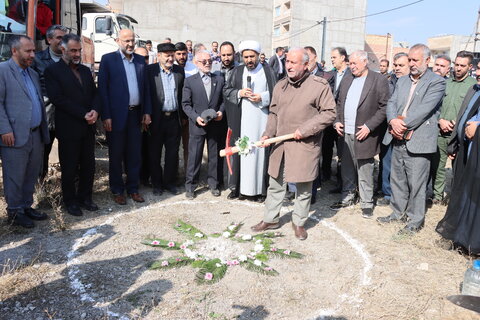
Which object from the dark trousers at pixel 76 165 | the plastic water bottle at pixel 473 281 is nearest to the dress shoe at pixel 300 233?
the plastic water bottle at pixel 473 281

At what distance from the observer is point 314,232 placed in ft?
15.4

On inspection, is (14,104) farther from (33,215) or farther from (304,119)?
(304,119)

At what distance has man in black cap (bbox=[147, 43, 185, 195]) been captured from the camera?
5.55 metres

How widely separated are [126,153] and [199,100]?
1.31m

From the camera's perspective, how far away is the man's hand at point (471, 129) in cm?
399

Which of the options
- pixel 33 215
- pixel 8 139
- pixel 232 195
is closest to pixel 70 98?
pixel 8 139

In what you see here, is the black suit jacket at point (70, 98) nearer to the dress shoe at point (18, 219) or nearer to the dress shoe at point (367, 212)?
the dress shoe at point (18, 219)

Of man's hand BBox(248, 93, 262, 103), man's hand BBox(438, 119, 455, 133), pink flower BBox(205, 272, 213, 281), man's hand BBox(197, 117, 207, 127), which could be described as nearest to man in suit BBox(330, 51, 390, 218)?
man's hand BBox(438, 119, 455, 133)

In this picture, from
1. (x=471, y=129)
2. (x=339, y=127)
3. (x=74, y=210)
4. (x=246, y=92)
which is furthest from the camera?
(x=339, y=127)

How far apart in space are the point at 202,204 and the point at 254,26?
98.6ft

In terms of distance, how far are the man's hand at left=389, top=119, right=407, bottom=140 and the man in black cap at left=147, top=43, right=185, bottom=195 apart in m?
3.05

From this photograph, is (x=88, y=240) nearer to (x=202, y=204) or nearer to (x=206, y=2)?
(x=202, y=204)

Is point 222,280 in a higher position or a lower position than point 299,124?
lower

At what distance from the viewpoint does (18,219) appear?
443 centimetres
